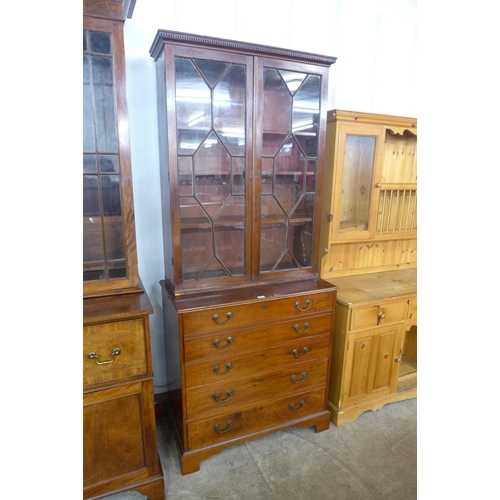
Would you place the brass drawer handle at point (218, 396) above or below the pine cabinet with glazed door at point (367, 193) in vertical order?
below

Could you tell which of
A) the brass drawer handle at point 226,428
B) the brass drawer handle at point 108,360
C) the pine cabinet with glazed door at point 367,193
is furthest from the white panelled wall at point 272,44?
the brass drawer handle at point 108,360

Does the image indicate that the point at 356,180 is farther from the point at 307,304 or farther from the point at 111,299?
the point at 111,299

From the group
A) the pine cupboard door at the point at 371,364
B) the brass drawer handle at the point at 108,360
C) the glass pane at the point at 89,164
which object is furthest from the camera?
the pine cupboard door at the point at 371,364

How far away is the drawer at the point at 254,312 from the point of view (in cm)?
158

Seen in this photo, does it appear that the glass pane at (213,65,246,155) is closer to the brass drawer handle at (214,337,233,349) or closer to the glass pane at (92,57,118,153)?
the glass pane at (92,57,118,153)

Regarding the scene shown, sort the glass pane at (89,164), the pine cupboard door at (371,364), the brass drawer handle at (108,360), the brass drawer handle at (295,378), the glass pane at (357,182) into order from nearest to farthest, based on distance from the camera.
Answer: the brass drawer handle at (108,360)
the glass pane at (89,164)
the brass drawer handle at (295,378)
the pine cupboard door at (371,364)
the glass pane at (357,182)

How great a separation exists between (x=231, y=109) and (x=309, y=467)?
1895 millimetres

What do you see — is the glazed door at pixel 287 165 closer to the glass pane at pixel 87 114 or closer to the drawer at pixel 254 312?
the drawer at pixel 254 312

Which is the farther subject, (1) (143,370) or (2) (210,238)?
(2) (210,238)

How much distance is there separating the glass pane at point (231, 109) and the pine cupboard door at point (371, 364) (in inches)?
50.7
